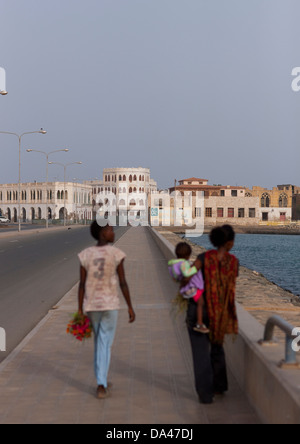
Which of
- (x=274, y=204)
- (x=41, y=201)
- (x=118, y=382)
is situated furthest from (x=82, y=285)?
(x=274, y=204)

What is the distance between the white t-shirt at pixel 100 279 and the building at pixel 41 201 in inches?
5384

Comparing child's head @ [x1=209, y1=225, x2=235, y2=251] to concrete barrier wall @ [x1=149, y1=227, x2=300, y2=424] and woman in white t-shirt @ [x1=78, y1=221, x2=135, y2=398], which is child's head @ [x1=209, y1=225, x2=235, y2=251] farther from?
concrete barrier wall @ [x1=149, y1=227, x2=300, y2=424]

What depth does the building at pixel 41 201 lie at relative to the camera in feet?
468

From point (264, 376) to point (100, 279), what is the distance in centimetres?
173

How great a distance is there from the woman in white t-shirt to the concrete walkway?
0.56 m

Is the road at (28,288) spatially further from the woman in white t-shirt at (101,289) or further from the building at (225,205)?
the building at (225,205)

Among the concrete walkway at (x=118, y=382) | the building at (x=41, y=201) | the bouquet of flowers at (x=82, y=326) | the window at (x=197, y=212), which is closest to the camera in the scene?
the concrete walkway at (x=118, y=382)

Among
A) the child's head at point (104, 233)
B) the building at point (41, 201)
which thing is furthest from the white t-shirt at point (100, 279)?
the building at point (41, 201)

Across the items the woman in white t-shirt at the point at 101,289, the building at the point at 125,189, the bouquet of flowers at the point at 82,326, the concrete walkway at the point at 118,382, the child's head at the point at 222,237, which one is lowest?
the concrete walkway at the point at 118,382

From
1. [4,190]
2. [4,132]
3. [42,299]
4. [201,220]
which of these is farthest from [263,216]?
[42,299]

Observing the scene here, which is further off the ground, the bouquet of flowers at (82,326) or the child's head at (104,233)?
the child's head at (104,233)

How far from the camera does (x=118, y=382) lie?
6285 mm
